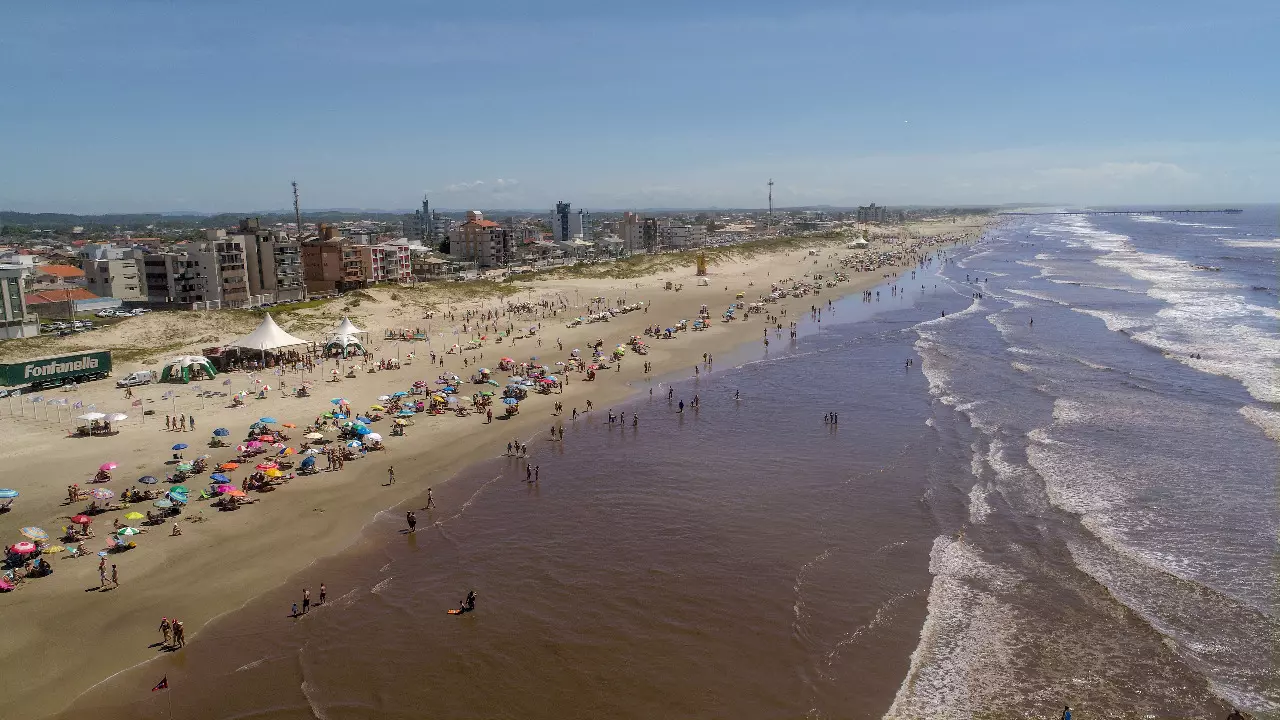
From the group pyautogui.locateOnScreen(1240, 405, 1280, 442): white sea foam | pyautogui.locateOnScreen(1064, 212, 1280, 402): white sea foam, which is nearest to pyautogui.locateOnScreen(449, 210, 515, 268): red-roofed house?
pyautogui.locateOnScreen(1064, 212, 1280, 402): white sea foam

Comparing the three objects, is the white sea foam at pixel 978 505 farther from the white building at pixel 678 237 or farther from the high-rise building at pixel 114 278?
the white building at pixel 678 237

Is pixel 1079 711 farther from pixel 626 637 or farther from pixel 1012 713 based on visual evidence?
pixel 626 637

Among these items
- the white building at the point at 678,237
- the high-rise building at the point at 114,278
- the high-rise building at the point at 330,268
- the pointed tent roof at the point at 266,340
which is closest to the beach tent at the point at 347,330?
the pointed tent roof at the point at 266,340

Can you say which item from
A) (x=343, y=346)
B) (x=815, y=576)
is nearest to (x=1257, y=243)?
(x=343, y=346)

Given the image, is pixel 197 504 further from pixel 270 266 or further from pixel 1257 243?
pixel 1257 243

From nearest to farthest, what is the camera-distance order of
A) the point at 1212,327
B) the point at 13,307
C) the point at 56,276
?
1. the point at 13,307
2. the point at 1212,327
3. the point at 56,276

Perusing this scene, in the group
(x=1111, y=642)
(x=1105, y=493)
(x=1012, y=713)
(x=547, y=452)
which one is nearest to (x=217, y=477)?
(x=547, y=452)
